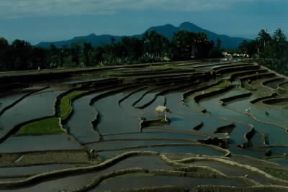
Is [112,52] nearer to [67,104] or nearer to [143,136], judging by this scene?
[67,104]

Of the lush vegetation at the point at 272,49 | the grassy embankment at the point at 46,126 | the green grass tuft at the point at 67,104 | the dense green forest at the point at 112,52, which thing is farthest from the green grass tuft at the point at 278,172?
the dense green forest at the point at 112,52

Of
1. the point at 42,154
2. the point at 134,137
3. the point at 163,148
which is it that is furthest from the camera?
the point at 134,137

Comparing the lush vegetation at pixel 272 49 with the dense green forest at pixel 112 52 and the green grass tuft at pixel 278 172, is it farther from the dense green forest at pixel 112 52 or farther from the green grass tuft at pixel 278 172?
the green grass tuft at pixel 278 172

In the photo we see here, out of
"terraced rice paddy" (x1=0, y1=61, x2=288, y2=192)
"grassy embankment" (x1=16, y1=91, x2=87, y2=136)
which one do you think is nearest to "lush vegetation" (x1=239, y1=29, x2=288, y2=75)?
"terraced rice paddy" (x1=0, y1=61, x2=288, y2=192)

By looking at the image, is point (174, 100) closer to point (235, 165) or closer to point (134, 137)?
point (134, 137)

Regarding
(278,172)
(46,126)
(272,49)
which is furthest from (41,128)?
(272,49)

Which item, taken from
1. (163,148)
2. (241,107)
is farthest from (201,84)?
(163,148)
